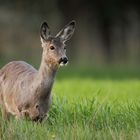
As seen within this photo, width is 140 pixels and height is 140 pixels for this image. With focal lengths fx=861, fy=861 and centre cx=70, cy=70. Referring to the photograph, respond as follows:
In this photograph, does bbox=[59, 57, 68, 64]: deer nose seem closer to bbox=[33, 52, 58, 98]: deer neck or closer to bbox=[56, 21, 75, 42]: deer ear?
bbox=[33, 52, 58, 98]: deer neck

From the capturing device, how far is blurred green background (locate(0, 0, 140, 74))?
3978 centimetres

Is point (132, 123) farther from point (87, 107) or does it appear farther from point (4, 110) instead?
point (4, 110)

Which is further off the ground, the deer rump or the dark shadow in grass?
the deer rump

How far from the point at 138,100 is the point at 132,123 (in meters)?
1.22

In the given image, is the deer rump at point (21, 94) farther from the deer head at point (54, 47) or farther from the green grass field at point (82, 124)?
the deer head at point (54, 47)

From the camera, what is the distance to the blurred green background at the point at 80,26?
3978 centimetres

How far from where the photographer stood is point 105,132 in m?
11.0

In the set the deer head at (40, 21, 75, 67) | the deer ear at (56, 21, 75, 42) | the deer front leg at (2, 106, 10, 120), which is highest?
the deer ear at (56, 21, 75, 42)

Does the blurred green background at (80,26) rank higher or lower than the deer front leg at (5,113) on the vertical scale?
higher

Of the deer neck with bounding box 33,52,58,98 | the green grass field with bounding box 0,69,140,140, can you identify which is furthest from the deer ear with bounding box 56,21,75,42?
the green grass field with bounding box 0,69,140,140

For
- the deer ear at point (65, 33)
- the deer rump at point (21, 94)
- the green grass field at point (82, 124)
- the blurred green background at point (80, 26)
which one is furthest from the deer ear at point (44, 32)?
the blurred green background at point (80, 26)

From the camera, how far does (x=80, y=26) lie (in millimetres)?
41688

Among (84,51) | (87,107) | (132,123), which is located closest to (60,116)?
(87,107)

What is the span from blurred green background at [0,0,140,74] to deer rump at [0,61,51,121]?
2497 cm
